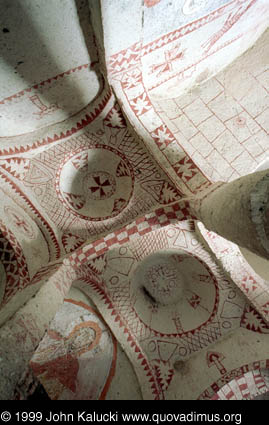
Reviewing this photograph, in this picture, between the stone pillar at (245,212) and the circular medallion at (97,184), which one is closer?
the stone pillar at (245,212)

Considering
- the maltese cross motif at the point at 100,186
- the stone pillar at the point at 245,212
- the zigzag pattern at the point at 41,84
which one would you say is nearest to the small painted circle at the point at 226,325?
the stone pillar at the point at 245,212

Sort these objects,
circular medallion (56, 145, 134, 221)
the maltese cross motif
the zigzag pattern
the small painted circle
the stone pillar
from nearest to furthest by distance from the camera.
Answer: the stone pillar → the zigzag pattern → circular medallion (56, 145, 134, 221) → the maltese cross motif → the small painted circle

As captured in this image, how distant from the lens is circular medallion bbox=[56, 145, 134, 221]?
137 inches

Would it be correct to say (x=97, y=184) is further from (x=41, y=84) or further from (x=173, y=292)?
(x=173, y=292)

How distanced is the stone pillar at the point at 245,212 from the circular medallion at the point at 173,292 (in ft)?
→ 5.66

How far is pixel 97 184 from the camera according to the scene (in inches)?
142

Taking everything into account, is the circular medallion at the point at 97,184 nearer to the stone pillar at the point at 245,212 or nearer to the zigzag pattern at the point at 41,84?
the zigzag pattern at the point at 41,84

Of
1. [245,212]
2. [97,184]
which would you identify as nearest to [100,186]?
[97,184]

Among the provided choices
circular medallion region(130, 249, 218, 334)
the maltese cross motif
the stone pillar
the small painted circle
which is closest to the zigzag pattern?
the maltese cross motif

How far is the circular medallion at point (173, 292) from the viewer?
13.0 ft

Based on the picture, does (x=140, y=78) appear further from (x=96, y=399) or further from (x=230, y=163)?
(x=96, y=399)

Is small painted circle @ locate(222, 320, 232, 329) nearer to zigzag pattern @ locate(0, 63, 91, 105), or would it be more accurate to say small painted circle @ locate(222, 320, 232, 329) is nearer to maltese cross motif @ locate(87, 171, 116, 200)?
maltese cross motif @ locate(87, 171, 116, 200)

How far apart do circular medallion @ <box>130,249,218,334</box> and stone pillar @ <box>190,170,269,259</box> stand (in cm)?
172

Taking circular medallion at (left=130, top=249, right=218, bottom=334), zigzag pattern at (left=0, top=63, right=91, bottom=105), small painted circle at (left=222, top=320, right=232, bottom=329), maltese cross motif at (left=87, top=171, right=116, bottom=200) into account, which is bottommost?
small painted circle at (left=222, top=320, right=232, bottom=329)
